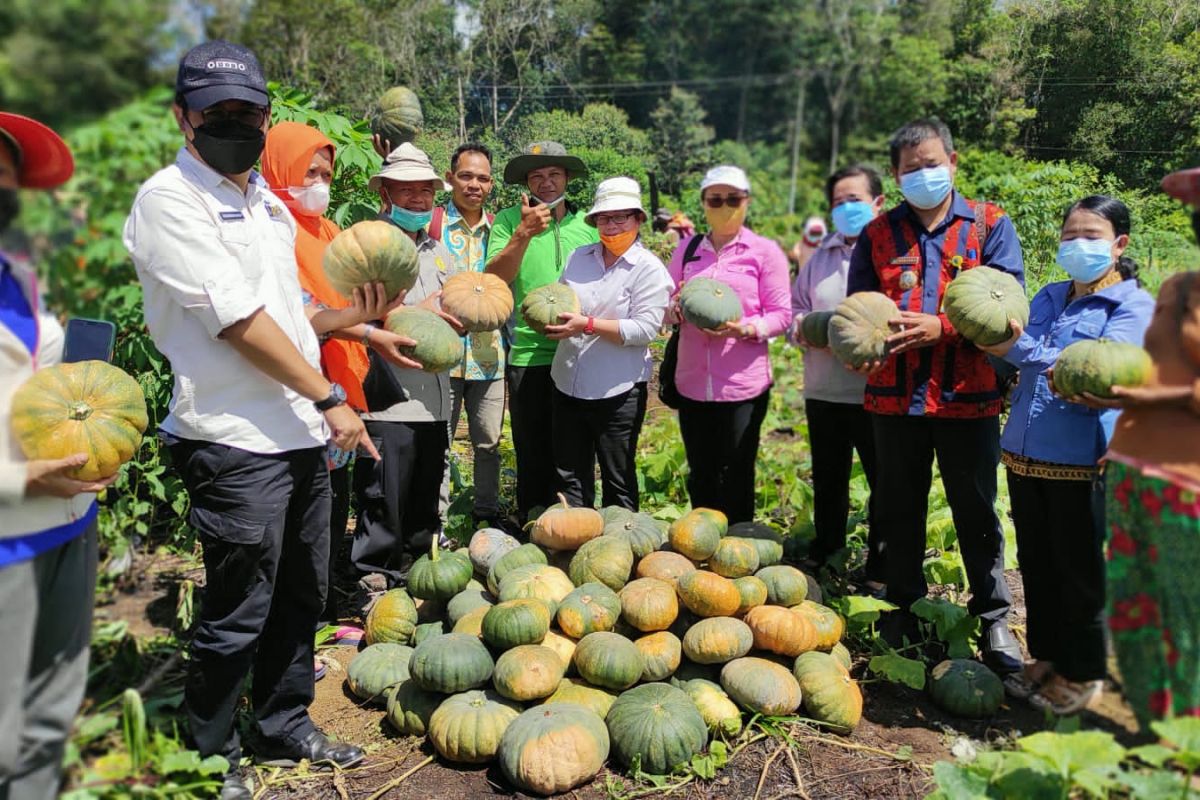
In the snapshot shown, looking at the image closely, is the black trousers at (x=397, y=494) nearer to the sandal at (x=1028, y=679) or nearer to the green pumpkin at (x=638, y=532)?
the green pumpkin at (x=638, y=532)

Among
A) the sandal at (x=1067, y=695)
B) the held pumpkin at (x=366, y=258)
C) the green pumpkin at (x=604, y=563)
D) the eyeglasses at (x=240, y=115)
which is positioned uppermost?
the eyeglasses at (x=240, y=115)

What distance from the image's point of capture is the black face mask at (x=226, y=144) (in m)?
2.77

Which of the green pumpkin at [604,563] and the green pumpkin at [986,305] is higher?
the green pumpkin at [986,305]

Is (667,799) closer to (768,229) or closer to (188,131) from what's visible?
(188,131)

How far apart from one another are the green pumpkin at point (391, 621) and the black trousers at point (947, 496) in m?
2.45

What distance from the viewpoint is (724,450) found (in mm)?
5270

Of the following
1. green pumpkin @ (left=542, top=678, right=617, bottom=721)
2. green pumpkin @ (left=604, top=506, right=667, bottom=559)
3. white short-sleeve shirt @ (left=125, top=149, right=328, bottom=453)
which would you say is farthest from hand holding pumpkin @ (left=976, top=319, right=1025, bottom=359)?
white short-sleeve shirt @ (left=125, top=149, right=328, bottom=453)

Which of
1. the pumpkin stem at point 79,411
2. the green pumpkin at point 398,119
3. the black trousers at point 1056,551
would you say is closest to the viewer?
the pumpkin stem at point 79,411

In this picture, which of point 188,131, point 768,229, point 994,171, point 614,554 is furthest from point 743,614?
point 768,229

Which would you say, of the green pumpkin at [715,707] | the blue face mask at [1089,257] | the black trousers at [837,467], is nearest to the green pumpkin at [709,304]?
the black trousers at [837,467]

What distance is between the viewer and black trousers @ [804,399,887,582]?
201 inches

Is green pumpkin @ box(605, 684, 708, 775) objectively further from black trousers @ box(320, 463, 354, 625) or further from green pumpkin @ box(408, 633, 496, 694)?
black trousers @ box(320, 463, 354, 625)

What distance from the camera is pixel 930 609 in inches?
166

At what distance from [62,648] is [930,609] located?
365cm
